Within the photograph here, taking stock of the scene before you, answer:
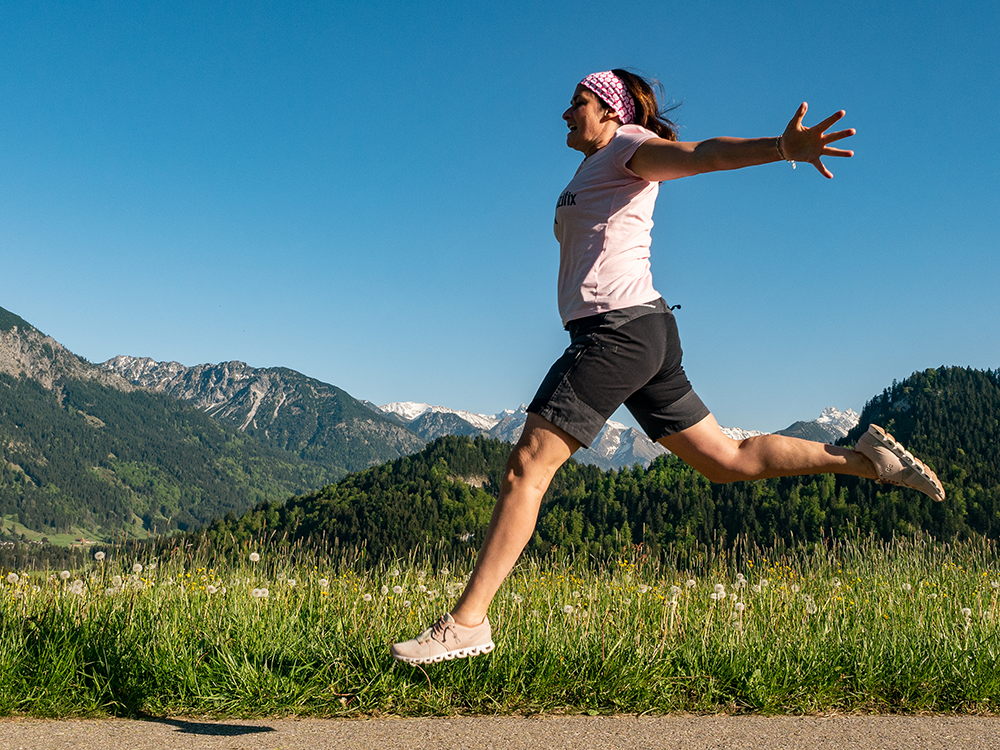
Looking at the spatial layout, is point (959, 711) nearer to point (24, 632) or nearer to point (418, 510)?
point (24, 632)

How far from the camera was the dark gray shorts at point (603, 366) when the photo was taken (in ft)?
9.11

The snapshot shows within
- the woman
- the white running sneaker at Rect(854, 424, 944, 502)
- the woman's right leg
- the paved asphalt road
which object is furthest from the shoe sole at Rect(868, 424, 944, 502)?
the woman's right leg

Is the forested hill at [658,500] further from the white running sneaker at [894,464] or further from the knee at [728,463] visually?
the knee at [728,463]

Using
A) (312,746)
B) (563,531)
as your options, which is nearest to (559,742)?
(312,746)

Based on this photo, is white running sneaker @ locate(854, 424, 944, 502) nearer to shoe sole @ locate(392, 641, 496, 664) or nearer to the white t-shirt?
the white t-shirt

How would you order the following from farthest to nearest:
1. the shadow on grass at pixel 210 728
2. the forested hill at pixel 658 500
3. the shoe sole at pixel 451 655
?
the forested hill at pixel 658 500
the shoe sole at pixel 451 655
the shadow on grass at pixel 210 728

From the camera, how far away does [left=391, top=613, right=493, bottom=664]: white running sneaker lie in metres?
2.61

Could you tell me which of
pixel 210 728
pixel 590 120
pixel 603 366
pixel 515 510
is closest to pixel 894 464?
pixel 603 366

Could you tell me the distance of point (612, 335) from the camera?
9.34ft

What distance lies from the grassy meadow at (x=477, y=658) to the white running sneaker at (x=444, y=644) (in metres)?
0.21

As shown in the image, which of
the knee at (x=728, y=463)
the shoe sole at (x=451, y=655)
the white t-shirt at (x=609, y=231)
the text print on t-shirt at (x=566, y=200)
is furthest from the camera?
the knee at (x=728, y=463)

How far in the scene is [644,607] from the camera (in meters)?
4.17

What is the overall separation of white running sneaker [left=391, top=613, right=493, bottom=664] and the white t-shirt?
1.20 metres

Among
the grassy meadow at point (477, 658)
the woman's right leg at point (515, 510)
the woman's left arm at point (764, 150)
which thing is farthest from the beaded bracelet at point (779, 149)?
the grassy meadow at point (477, 658)
